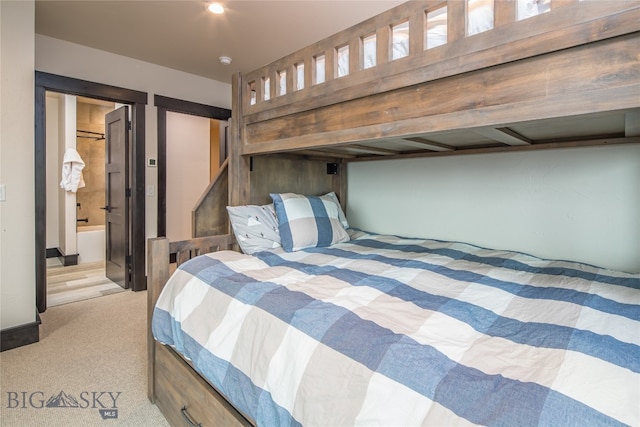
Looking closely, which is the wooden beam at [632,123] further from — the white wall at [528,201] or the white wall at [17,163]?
the white wall at [17,163]

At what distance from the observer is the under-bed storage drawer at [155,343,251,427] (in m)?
1.14

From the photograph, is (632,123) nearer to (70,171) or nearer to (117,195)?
(117,195)

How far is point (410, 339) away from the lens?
0.82 metres

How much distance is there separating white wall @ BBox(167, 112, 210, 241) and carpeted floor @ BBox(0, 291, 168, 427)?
2.10 metres

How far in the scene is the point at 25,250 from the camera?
7.39ft

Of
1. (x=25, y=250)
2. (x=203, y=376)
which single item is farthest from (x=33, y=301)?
(x=203, y=376)

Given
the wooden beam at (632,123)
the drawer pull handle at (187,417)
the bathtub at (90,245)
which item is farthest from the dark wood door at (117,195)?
the wooden beam at (632,123)

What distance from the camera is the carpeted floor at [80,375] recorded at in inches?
61.3

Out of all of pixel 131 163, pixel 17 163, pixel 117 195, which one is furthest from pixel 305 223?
pixel 117 195

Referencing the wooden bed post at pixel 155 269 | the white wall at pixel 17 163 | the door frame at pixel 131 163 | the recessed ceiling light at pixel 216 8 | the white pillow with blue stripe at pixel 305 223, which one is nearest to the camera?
the wooden bed post at pixel 155 269

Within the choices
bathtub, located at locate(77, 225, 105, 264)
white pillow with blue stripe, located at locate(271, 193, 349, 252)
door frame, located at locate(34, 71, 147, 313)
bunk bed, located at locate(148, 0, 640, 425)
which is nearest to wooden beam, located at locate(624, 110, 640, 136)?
bunk bed, located at locate(148, 0, 640, 425)

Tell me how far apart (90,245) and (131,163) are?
2092mm

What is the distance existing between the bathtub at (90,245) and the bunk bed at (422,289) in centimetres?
381

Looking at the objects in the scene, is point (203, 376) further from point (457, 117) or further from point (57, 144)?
point (57, 144)
